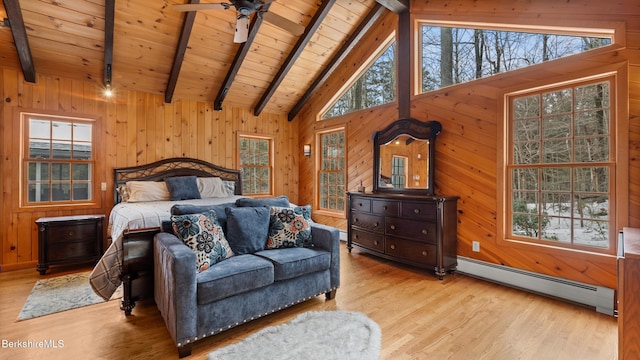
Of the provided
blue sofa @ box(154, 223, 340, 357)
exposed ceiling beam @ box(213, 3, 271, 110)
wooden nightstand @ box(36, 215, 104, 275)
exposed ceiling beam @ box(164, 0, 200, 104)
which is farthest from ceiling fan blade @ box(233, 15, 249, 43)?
wooden nightstand @ box(36, 215, 104, 275)

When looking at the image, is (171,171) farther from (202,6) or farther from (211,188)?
(202,6)

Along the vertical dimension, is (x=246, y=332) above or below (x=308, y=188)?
below

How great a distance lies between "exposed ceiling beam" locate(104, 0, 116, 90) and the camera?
3203 millimetres

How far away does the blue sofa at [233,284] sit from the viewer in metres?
1.93

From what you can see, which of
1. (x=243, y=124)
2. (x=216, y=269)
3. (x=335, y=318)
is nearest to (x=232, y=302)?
(x=216, y=269)

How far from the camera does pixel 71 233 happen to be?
3670 mm

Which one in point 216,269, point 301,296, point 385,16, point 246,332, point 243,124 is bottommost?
point 246,332

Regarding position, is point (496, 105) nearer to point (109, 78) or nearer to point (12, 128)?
point (109, 78)

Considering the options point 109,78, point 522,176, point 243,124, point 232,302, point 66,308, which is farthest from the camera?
point 243,124

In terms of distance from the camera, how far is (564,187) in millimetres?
2939

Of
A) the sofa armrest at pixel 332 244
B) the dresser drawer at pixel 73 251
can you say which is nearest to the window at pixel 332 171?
the sofa armrest at pixel 332 244

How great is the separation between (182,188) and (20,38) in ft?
8.02

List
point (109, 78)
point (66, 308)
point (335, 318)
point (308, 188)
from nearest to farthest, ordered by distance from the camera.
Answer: point (335, 318)
point (66, 308)
point (109, 78)
point (308, 188)

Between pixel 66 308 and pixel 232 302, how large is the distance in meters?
1.75
